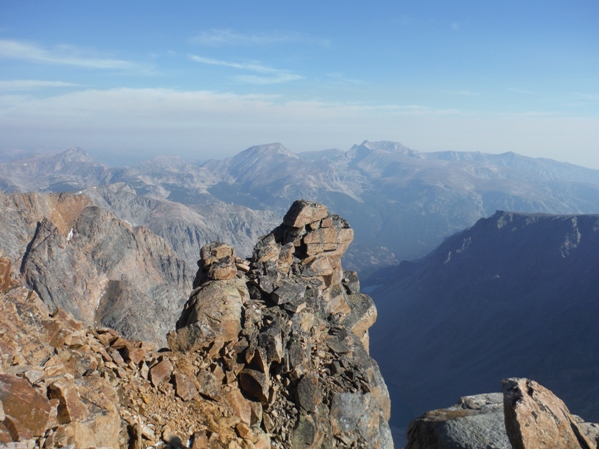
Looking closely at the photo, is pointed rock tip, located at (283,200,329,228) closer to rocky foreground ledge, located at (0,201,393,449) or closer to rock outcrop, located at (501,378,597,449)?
rocky foreground ledge, located at (0,201,393,449)

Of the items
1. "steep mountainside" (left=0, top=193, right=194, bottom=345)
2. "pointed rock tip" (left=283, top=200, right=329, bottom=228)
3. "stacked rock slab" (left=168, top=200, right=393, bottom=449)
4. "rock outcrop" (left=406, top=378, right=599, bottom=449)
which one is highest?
"pointed rock tip" (left=283, top=200, right=329, bottom=228)

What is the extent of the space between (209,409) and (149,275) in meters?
193

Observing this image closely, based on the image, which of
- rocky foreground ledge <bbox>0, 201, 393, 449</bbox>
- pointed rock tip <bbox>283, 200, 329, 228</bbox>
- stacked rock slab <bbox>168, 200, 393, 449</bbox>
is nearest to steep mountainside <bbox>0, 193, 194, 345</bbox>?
pointed rock tip <bbox>283, 200, 329, 228</bbox>

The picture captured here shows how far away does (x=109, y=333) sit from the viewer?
66.2 feet

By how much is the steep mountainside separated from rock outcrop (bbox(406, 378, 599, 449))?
460ft

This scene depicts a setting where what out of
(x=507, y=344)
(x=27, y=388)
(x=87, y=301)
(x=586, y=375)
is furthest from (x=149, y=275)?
(x=27, y=388)

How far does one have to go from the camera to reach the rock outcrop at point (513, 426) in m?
11.7

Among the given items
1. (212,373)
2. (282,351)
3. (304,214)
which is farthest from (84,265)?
(212,373)

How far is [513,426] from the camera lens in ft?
38.8

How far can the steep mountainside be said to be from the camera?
143 metres

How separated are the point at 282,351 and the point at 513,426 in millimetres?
13006

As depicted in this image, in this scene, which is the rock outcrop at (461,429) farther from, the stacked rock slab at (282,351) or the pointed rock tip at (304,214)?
the pointed rock tip at (304,214)

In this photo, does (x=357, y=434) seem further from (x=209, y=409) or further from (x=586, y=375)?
(x=586, y=375)

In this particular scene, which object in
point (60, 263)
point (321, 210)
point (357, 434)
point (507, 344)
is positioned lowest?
point (507, 344)
